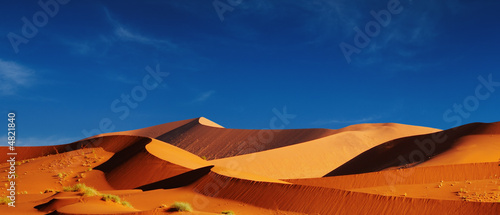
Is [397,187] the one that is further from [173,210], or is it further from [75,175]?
[75,175]

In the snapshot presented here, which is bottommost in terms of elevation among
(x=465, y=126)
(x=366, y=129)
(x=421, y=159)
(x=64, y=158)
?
(x=421, y=159)

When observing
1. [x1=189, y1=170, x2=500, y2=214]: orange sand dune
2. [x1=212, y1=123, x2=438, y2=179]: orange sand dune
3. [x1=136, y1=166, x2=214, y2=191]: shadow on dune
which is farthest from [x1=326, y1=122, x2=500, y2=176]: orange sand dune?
[x1=136, y1=166, x2=214, y2=191]: shadow on dune

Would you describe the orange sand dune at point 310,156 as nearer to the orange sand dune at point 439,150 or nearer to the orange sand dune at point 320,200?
the orange sand dune at point 439,150

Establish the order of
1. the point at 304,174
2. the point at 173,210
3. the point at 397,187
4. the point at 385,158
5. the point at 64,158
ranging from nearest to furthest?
the point at 173,210 < the point at 397,187 < the point at 64,158 < the point at 385,158 < the point at 304,174

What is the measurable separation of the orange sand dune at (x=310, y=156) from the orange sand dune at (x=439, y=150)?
35.4 feet

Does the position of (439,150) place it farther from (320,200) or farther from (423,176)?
(320,200)

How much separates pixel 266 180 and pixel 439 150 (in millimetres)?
18578

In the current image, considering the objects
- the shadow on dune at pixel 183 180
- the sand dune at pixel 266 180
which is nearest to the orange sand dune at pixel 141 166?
the sand dune at pixel 266 180

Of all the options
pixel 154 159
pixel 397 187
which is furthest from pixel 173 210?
pixel 154 159

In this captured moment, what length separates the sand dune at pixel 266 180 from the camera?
1727 cm

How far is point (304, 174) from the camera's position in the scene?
5534 cm

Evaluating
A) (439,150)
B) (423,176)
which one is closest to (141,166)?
(423,176)

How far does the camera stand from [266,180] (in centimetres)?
2870

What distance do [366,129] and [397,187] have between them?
A: 60.0 metres
